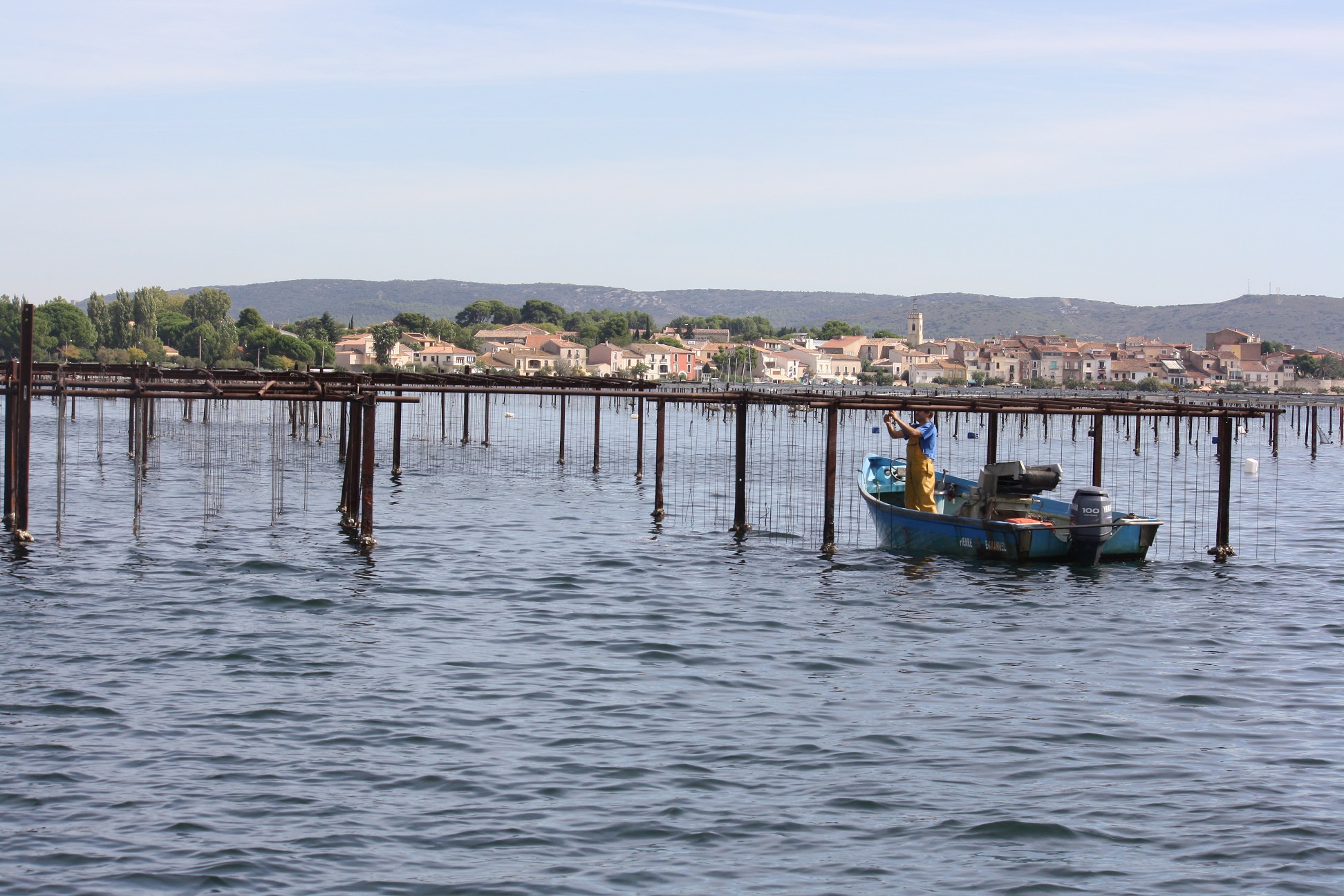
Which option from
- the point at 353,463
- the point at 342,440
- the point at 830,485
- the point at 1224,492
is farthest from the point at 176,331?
the point at 1224,492

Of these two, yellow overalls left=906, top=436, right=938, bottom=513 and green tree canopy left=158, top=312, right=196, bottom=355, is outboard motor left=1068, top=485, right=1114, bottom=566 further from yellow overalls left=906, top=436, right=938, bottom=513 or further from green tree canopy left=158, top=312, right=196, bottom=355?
green tree canopy left=158, top=312, right=196, bottom=355

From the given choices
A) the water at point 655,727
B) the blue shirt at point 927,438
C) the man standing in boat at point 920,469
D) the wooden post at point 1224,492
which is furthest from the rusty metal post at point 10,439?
the wooden post at point 1224,492

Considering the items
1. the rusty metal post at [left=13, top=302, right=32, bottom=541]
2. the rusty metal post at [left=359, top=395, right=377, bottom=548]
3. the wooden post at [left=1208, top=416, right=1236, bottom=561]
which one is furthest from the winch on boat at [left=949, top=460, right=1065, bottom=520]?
the rusty metal post at [left=13, top=302, right=32, bottom=541]

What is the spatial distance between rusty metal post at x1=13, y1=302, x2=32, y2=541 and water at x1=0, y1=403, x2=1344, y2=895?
63 cm

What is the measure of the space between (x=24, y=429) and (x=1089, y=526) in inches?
806

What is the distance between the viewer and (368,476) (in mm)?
26328

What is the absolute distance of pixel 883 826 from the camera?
38.4ft

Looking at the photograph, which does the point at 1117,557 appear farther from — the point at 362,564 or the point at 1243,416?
the point at 362,564

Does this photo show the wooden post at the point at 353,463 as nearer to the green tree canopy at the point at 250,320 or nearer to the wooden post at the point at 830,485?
the wooden post at the point at 830,485

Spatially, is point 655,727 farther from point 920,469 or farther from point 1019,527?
point 920,469

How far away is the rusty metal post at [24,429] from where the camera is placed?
23.7 m

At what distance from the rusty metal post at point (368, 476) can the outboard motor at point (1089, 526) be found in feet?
46.0

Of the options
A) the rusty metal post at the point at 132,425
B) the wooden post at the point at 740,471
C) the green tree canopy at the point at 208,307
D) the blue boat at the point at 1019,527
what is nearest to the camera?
the blue boat at the point at 1019,527

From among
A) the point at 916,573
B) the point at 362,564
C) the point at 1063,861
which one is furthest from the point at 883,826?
the point at 362,564
